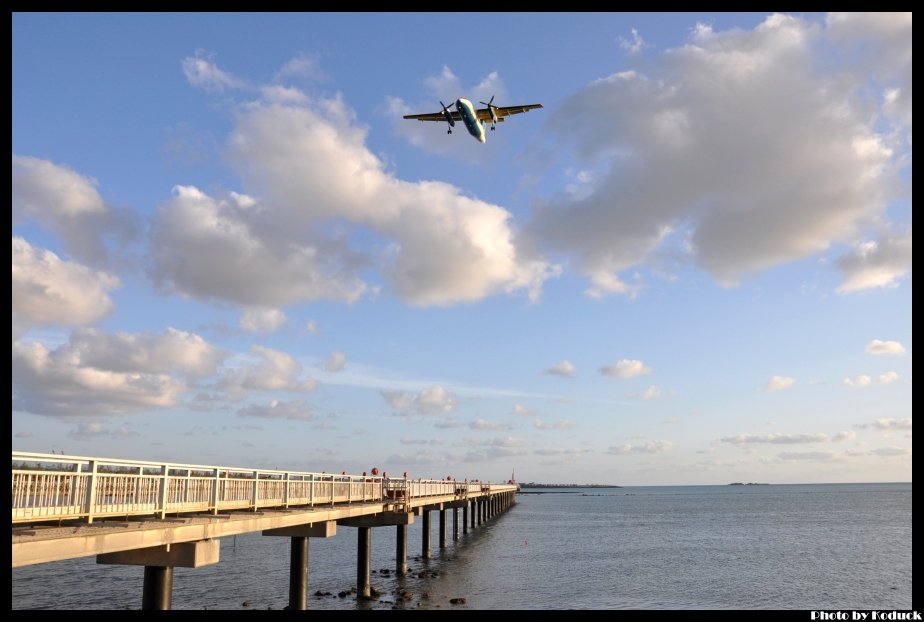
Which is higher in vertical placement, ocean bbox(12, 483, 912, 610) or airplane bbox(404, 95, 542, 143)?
airplane bbox(404, 95, 542, 143)

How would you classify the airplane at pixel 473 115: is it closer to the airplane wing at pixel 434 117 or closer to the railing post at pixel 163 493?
the airplane wing at pixel 434 117

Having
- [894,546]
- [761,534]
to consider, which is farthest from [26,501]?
[761,534]

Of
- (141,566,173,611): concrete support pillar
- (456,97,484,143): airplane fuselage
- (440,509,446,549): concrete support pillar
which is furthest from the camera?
(440,509,446,549): concrete support pillar

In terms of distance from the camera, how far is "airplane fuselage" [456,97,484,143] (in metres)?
42.5

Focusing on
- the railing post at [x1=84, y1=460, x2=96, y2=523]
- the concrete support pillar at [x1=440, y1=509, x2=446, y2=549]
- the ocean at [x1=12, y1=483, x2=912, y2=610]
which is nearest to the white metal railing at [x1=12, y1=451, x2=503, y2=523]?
the railing post at [x1=84, y1=460, x2=96, y2=523]

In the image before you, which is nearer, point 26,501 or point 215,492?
point 26,501

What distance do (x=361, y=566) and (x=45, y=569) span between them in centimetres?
2740

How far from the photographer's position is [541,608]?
34.9 m

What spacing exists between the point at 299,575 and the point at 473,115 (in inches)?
1082

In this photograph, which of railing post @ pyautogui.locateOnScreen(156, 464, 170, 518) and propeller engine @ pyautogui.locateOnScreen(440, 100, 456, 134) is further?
propeller engine @ pyautogui.locateOnScreen(440, 100, 456, 134)

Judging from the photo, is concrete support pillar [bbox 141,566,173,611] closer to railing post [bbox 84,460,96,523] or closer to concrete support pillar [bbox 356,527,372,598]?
railing post [bbox 84,460,96,523]

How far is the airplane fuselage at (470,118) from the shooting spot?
4247cm
